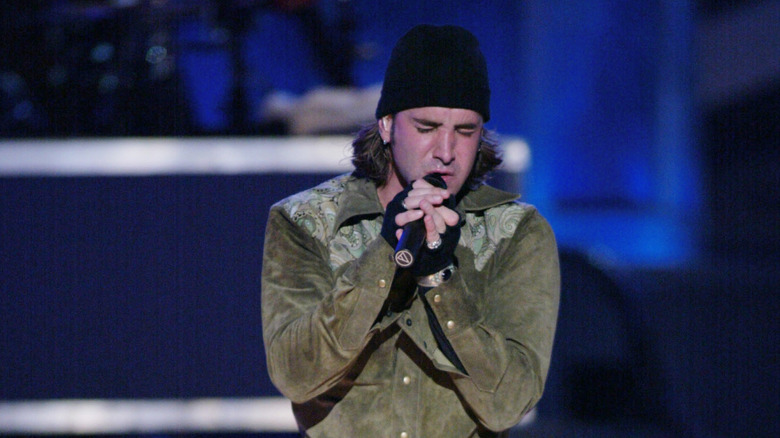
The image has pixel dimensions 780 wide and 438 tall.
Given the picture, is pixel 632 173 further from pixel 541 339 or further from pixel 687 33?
pixel 541 339

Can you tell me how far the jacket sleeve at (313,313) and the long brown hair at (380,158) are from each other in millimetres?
235

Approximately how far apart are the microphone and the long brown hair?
0.41 metres

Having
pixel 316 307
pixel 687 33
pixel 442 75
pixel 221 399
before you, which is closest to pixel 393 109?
pixel 442 75

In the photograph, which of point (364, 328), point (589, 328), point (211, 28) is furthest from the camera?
point (589, 328)

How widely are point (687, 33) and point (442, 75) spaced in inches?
171

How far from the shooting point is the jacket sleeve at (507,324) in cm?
142

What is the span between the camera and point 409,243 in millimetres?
1300

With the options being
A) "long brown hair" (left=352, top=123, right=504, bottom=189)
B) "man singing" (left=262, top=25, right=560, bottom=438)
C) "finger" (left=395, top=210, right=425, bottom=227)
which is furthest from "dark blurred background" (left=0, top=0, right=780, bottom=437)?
"finger" (left=395, top=210, right=425, bottom=227)

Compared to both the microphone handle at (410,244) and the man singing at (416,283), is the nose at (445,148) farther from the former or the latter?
the microphone handle at (410,244)

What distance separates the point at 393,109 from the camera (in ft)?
5.21

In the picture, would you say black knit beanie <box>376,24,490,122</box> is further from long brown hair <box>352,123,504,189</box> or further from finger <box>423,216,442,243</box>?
finger <box>423,216,442,243</box>

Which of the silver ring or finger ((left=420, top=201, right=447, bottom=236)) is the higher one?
finger ((left=420, top=201, right=447, bottom=236))

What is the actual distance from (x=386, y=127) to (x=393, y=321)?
401 mm

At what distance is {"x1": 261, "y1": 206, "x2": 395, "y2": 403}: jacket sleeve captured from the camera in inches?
54.7
